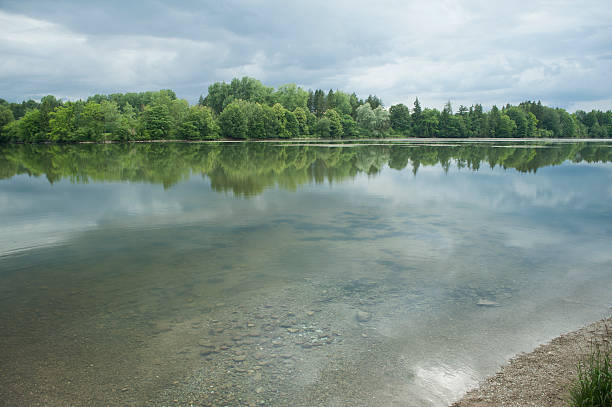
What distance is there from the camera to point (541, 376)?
5.20 meters

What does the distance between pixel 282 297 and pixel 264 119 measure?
102 meters

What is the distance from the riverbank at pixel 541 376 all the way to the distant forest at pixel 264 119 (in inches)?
3827

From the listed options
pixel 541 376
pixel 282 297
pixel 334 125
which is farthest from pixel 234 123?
pixel 541 376

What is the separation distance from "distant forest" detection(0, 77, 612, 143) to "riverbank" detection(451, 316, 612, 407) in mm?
97216

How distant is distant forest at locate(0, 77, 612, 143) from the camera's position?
301 ft

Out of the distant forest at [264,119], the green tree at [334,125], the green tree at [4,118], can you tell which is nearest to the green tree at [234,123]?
the distant forest at [264,119]

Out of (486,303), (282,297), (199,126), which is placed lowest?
(486,303)

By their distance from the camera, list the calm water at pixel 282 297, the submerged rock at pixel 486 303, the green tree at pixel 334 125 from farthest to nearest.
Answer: the green tree at pixel 334 125, the submerged rock at pixel 486 303, the calm water at pixel 282 297

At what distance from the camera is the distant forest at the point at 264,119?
91.6m

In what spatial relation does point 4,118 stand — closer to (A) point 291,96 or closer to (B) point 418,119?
(A) point 291,96

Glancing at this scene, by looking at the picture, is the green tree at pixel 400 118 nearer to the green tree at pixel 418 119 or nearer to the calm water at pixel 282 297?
the green tree at pixel 418 119

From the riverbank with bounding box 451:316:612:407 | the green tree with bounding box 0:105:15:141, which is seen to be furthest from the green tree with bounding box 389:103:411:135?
the riverbank with bounding box 451:316:612:407

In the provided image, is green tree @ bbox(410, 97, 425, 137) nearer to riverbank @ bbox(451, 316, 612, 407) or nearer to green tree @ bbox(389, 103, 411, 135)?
green tree @ bbox(389, 103, 411, 135)

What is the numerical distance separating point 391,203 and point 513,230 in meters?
5.64
